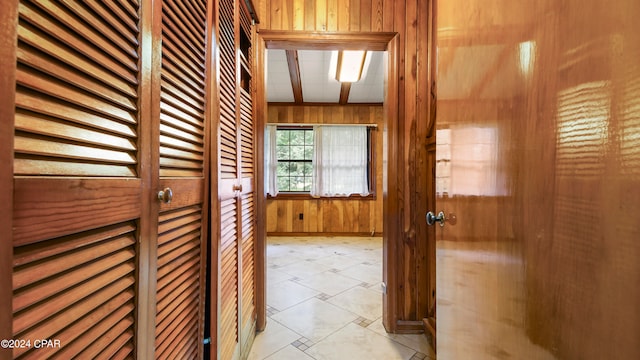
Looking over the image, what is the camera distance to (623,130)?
42 cm

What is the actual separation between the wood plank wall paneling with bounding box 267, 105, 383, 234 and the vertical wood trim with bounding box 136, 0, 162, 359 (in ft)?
14.5

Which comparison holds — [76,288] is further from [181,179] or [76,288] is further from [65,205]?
[181,179]

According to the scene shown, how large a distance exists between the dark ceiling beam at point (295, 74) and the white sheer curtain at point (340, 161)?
673 mm

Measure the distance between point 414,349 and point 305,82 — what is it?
Result: 381cm

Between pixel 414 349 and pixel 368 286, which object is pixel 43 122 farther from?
pixel 368 286

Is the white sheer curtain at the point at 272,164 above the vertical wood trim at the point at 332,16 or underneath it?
underneath

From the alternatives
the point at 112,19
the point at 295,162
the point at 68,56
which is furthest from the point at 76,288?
the point at 295,162

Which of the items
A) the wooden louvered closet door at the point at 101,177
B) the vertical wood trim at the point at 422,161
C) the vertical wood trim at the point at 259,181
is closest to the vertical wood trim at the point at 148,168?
the wooden louvered closet door at the point at 101,177

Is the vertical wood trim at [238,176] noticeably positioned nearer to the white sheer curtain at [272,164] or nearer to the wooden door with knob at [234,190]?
the wooden door with knob at [234,190]

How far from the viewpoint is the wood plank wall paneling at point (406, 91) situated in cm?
191

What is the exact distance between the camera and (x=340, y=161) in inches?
201

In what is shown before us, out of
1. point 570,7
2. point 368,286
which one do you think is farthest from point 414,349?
point 570,7

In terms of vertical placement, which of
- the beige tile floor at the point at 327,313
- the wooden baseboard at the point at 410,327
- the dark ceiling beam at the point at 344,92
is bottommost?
the beige tile floor at the point at 327,313

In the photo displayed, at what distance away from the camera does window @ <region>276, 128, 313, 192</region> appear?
5230 mm
